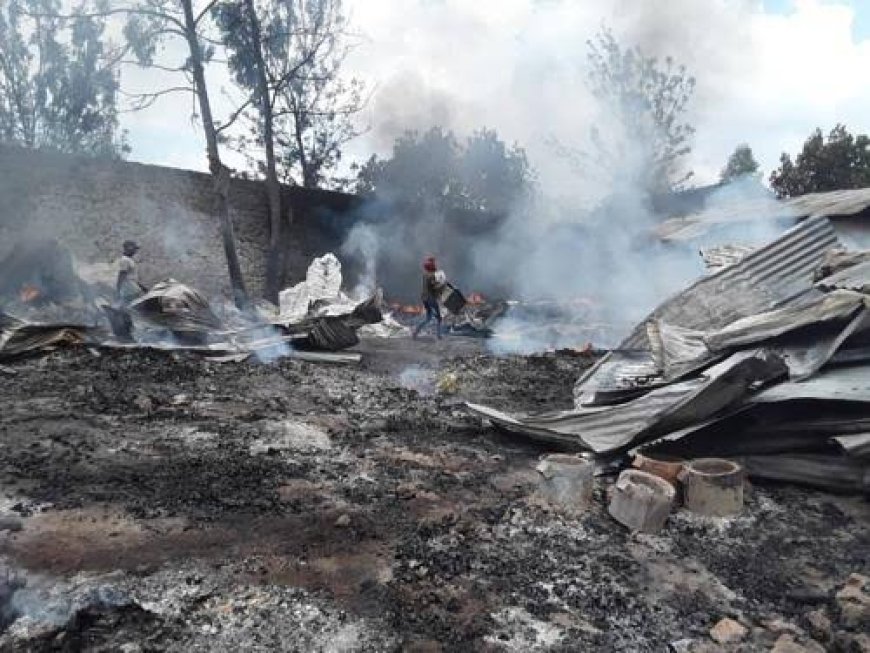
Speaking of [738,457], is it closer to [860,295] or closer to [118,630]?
[860,295]

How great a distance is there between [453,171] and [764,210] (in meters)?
11.1

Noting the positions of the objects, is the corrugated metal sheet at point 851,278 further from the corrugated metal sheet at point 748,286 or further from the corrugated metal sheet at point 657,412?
the corrugated metal sheet at point 657,412

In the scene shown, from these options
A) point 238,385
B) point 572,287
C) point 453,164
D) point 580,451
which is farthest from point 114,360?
point 453,164

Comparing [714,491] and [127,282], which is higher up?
[127,282]

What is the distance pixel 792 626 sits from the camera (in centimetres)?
279

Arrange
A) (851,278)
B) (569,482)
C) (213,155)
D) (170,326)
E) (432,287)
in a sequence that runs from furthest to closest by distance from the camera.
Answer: (213,155), (432,287), (170,326), (851,278), (569,482)

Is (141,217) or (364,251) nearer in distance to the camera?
(141,217)

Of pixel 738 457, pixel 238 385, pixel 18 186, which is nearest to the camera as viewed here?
pixel 738 457

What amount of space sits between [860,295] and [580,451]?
219 centimetres

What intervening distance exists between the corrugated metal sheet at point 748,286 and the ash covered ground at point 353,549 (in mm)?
3340

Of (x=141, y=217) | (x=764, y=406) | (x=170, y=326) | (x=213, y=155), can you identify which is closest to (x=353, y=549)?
(x=764, y=406)

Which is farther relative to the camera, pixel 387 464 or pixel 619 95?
pixel 619 95

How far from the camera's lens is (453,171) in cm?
2164

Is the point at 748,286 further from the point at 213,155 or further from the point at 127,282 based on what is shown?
the point at 213,155
